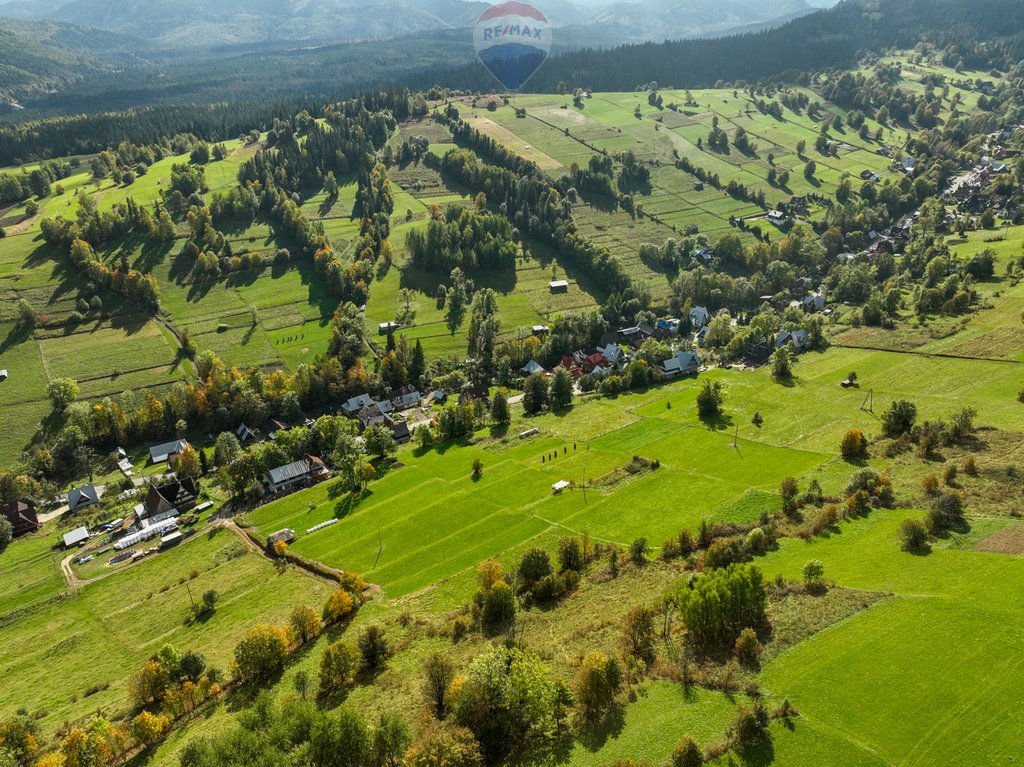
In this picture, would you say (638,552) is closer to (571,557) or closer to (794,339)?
(571,557)

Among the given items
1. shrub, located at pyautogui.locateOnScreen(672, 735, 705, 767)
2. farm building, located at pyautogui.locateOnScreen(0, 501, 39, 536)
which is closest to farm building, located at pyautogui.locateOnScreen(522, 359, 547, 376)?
farm building, located at pyautogui.locateOnScreen(0, 501, 39, 536)

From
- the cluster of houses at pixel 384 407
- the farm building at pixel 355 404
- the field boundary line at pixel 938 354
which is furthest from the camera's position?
the farm building at pixel 355 404

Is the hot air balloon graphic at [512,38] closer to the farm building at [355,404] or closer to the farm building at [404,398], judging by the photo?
the farm building at [404,398]

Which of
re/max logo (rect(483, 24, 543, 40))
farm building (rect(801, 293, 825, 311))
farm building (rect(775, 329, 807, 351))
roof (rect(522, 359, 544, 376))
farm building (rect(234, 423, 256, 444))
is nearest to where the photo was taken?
farm building (rect(234, 423, 256, 444))

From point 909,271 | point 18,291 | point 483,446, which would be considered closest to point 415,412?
point 483,446

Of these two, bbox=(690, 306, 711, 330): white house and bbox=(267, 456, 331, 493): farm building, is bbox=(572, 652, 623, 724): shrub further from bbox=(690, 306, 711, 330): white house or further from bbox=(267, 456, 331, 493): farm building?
bbox=(690, 306, 711, 330): white house

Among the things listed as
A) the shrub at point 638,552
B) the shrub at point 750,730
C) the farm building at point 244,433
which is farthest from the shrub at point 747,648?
Answer: the farm building at point 244,433
